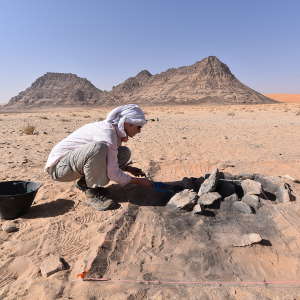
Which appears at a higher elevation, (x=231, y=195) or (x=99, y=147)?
(x=99, y=147)

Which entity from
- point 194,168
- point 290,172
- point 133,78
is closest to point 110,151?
Answer: point 194,168

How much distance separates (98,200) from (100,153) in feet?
2.39

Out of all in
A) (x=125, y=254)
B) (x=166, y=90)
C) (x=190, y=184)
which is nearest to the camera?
(x=125, y=254)

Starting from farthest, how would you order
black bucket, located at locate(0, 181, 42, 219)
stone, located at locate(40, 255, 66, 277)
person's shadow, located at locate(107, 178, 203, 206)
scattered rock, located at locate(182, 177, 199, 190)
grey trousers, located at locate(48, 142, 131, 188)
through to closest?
1. scattered rock, located at locate(182, 177, 199, 190)
2. person's shadow, located at locate(107, 178, 203, 206)
3. grey trousers, located at locate(48, 142, 131, 188)
4. black bucket, located at locate(0, 181, 42, 219)
5. stone, located at locate(40, 255, 66, 277)

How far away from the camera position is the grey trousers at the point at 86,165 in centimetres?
352

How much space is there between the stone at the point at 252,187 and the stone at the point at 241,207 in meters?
0.29

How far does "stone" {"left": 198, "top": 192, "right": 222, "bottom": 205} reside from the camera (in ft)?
12.2

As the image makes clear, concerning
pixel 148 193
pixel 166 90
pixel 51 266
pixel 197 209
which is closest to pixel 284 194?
→ pixel 197 209

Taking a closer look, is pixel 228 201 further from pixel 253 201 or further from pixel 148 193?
pixel 148 193

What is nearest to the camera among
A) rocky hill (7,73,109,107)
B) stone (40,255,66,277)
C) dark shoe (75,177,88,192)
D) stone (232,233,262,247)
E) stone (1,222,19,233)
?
stone (40,255,66,277)

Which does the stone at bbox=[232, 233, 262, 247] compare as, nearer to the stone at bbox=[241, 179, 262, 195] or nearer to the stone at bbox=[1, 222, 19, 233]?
the stone at bbox=[241, 179, 262, 195]

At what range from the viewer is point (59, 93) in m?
117

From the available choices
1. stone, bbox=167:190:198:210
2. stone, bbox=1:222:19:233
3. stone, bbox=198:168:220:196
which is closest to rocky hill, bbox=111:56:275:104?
stone, bbox=198:168:220:196

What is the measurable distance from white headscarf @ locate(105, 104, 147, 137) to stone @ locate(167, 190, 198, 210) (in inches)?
39.3
